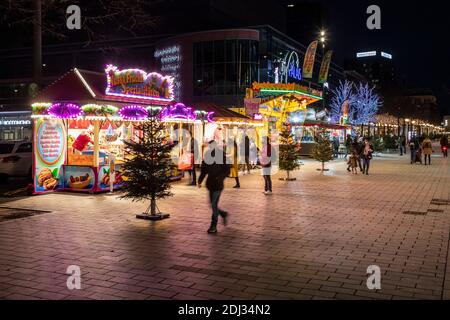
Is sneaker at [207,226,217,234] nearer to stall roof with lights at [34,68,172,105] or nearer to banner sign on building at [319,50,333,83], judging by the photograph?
stall roof with lights at [34,68,172,105]

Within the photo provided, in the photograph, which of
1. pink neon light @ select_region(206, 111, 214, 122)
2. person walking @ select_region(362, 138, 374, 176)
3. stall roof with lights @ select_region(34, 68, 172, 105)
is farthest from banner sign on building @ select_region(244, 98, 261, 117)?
stall roof with lights @ select_region(34, 68, 172, 105)

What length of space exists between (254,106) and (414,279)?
59.0 ft

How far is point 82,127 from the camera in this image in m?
15.6

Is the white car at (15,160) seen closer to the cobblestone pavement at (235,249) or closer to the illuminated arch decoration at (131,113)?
the illuminated arch decoration at (131,113)

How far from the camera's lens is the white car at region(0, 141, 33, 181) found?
1700cm

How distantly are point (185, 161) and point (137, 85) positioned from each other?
3351 millimetres

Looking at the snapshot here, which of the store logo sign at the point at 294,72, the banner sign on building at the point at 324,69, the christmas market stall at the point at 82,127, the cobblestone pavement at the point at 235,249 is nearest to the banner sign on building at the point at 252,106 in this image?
the christmas market stall at the point at 82,127

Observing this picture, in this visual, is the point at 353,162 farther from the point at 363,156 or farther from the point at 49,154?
the point at 49,154

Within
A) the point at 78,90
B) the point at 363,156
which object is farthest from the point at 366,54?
the point at 78,90

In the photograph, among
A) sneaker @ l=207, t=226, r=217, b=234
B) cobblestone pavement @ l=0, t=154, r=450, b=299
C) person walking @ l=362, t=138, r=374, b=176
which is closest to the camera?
cobblestone pavement @ l=0, t=154, r=450, b=299

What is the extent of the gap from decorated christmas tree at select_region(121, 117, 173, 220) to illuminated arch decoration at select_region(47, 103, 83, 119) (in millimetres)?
4482

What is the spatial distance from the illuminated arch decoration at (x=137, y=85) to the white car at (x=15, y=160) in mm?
4662

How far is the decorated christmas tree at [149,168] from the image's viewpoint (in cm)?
950

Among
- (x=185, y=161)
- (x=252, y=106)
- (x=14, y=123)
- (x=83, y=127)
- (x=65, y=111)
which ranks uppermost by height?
(x=14, y=123)
